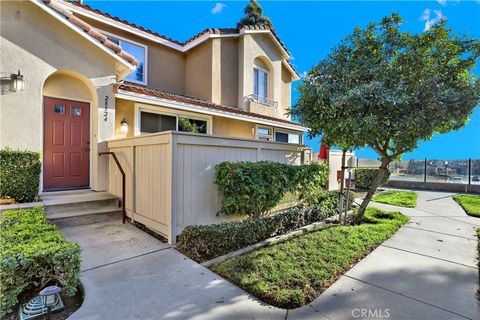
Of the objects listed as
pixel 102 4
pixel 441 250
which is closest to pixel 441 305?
pixel 441 250

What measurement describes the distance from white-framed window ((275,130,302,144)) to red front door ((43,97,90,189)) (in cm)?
862

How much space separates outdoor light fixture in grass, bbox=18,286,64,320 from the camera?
2299mm

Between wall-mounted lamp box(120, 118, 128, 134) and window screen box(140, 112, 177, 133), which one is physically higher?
window screen box(140, 112, 177, 133)

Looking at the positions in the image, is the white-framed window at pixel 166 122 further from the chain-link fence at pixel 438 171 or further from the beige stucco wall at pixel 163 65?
the chain-link fence at pixel 438 171

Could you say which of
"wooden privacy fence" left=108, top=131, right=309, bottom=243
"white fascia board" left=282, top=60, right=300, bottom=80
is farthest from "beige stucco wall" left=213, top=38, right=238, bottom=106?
"wooden privacy fence" left=108, top=131, right=309, bottom=243

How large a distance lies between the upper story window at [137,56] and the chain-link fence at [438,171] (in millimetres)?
14236

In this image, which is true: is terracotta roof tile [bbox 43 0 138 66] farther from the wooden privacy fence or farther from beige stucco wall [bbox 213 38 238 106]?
beige stucco wall [bbox 213 38 238 106]

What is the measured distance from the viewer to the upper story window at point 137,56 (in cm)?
984

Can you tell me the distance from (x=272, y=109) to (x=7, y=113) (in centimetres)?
1074

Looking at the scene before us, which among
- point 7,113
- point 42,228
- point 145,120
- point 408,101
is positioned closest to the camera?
point 42,228

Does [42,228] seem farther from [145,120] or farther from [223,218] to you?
[145,120]

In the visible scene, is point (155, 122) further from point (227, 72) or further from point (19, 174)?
point (227, 72)

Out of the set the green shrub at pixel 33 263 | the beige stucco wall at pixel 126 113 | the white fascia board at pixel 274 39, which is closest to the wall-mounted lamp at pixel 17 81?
the beige stucco wall at pixel 126 113

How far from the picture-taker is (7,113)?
17.4 ft
